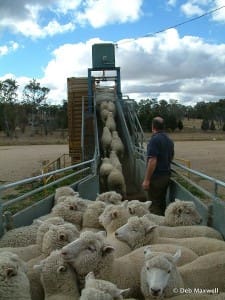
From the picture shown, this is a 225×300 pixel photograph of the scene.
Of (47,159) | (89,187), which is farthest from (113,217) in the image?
(47,159)

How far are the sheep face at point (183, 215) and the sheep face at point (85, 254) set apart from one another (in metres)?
2.15

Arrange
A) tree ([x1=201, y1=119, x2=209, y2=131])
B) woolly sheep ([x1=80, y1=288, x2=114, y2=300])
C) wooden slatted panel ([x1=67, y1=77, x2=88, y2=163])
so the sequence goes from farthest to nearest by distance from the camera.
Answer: tree ([x1=201, y1=119, x2=209, y2=131])
wooden slatted panel ([x1=67, y1=77, x2=88, y2=163])
woolly sheep ([x1=80, y1=288, x2=114, y2=300])

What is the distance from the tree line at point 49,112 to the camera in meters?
84.9

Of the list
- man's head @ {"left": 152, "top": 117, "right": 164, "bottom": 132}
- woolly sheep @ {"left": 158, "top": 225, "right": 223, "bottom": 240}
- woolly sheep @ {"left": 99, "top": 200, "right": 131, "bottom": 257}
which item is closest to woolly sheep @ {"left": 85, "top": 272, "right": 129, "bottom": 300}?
woolly sheep @ {"left": 99, "top": 200, "right": 131, "bottom": 257}

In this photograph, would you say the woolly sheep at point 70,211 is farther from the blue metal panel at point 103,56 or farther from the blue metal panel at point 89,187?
the blue metal panel at point 103,56

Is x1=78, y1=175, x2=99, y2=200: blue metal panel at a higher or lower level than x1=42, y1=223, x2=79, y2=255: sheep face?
lower

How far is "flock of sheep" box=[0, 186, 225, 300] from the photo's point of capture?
3697 mm

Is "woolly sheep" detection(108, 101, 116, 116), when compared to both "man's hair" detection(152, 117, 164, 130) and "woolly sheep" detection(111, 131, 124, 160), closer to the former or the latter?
"woolly sheep" detection(111, 131, 124, 160)

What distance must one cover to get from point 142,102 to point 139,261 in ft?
333

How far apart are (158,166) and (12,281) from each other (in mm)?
4355

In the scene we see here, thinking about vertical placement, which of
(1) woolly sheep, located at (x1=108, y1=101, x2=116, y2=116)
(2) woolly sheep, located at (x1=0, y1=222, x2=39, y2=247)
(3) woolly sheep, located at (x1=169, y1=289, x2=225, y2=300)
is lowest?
(3) woolly sheep, located at (x1=169, y1=289, x2=225, y2=300)

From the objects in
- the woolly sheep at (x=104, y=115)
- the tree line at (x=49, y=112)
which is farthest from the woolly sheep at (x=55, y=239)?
the tree line at (x=49, y=112)

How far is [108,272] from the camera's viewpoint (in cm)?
415

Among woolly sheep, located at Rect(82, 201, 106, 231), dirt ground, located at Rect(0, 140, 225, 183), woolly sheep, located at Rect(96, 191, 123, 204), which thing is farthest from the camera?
dirt ground, located at Rect(0, 140, 225, 183)
